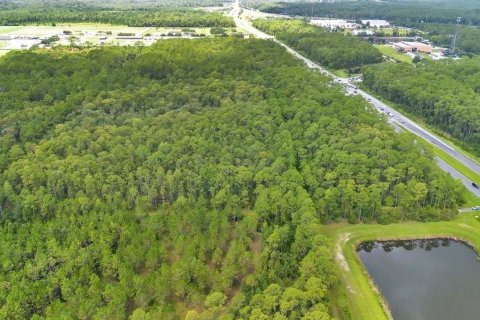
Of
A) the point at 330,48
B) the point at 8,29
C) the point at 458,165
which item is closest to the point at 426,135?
the point at 458,165

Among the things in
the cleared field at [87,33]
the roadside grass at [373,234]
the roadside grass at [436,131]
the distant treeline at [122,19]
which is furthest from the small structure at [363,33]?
the roadside grass at [373,234]

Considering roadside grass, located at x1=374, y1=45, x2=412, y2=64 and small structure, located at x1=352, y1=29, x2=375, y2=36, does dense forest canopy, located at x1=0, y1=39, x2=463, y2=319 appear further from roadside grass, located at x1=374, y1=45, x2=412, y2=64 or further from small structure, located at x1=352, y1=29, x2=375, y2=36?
small structure, located at x1=352, y1=29, x2=375, y2=36

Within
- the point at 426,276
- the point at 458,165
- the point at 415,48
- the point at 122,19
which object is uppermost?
the point at 122,19

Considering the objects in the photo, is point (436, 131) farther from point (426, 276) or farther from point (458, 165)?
point (426, 276)

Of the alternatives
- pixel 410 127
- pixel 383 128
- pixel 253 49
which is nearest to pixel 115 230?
pixel 383 128

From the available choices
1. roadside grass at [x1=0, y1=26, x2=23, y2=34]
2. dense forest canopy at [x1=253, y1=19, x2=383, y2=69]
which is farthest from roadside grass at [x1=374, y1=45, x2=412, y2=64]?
roadside grass at [x1=0, y1=26, x2=23, y2=34]

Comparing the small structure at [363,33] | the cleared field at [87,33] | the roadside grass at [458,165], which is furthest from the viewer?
the small structure at [363,33]

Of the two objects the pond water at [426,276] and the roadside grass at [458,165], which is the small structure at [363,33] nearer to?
the roadside grass at [458,165]
